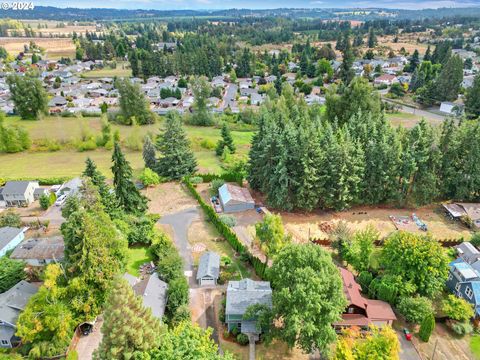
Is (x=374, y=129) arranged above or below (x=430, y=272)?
above

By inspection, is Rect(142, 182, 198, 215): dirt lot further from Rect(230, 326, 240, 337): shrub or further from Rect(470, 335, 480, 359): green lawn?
Rect(470, 335, 480, 359): green lawn

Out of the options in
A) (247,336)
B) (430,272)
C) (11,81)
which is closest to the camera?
(247,336)

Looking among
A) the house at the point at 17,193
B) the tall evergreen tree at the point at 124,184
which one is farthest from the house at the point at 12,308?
the house at the point at 17,193

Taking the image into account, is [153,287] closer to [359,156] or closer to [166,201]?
[166,201]

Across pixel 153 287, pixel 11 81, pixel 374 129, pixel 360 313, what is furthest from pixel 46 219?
pixel 11 81

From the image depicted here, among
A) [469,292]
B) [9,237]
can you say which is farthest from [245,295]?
[9,237]

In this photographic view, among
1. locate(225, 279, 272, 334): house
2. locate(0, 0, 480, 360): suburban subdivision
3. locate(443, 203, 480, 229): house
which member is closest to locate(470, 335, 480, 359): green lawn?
locate(0, 0, 480, 360): suburban subdivision
